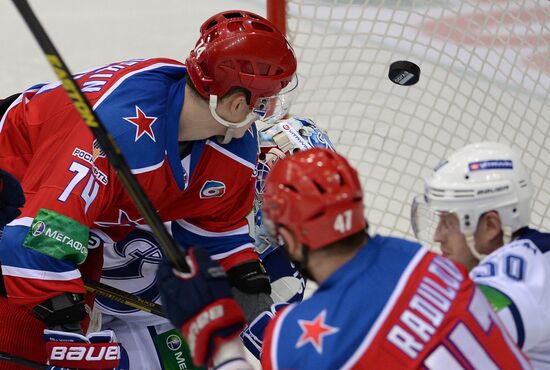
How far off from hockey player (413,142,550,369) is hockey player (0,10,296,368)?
59 cm

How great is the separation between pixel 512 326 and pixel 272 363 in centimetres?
44

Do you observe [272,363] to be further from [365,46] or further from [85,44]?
[85,44]

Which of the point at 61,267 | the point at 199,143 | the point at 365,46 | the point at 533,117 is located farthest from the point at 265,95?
the point at 533,117

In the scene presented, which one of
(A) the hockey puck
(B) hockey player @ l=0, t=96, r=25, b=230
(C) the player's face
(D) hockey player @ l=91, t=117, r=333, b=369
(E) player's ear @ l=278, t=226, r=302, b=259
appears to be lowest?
(D) hockey player @ l=91, t=117, r=333, b=369

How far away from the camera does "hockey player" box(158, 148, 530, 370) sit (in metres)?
1.52

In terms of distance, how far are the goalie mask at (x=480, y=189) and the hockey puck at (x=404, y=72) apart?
1039mm

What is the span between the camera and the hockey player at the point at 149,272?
268 centimetres

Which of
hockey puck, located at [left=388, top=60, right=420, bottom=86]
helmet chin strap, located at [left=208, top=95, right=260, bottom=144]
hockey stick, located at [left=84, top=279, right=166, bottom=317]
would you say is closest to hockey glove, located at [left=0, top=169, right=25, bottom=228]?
hockey stick, located at [left=84, top=279, right=166, bottom=317]

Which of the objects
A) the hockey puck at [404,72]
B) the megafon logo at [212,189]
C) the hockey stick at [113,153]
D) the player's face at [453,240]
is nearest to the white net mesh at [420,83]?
the hockey puck at [404,72]

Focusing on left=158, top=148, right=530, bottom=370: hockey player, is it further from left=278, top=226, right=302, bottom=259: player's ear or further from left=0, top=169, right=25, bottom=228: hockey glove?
left=0, top=169, right=25, bottom=228: hockey glove

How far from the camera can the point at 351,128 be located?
11.5ft

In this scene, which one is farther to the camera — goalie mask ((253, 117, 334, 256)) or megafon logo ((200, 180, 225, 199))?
goalie mask ((253, 117, 334, 256))

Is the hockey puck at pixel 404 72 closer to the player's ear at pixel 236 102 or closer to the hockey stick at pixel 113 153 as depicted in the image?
the player's ear at pixel 236 102

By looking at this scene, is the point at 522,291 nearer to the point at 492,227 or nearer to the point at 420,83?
the point at 492,227
